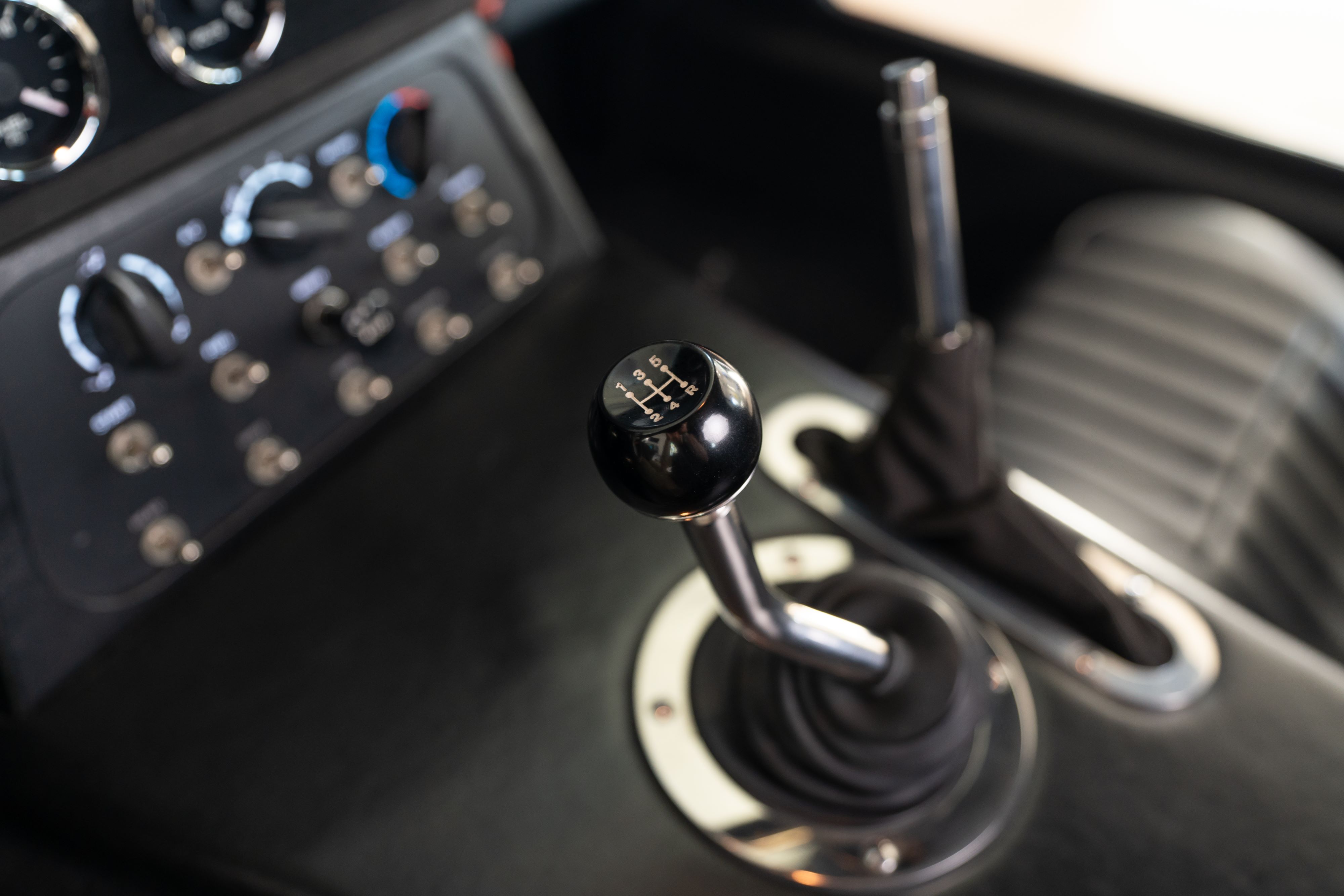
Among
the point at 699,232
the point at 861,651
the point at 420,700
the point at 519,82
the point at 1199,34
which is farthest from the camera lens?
the point at 699,232

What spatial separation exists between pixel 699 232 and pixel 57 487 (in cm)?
117

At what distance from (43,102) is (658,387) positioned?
1.30ft

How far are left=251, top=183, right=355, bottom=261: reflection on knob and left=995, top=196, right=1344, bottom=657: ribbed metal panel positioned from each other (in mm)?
537

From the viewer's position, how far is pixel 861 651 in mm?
413

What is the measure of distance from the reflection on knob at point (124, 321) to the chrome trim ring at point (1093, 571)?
0.33 meters

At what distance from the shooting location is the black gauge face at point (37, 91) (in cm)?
48

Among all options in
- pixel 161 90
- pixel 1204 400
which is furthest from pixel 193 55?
pixel 1204 400

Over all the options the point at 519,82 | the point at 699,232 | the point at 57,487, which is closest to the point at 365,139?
the point at 57,487

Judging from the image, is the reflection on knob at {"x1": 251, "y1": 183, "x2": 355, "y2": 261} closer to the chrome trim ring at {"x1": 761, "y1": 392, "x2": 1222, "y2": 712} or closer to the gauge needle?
the gauge needle

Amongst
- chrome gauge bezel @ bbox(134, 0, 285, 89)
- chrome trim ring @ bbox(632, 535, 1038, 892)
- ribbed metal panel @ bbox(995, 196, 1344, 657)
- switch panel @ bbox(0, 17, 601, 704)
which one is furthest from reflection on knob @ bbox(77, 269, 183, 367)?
ribbed metal panel @ bbox(995, 196, 1344, 657)

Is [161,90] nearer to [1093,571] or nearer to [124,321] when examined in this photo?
[124,321]

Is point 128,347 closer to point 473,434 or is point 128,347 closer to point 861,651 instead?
point 473,434

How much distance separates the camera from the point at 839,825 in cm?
47

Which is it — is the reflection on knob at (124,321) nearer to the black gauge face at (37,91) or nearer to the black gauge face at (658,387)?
the black gauge face at (37,91)
